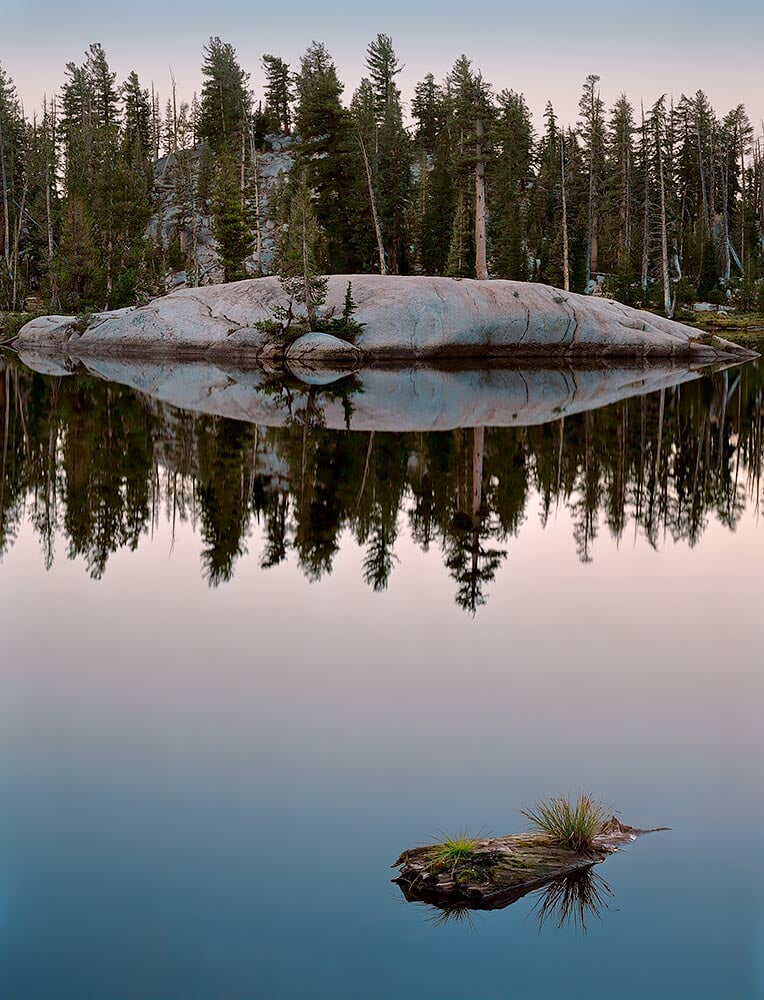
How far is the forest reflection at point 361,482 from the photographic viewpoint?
11695mm

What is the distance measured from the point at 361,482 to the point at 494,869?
1021 centimetres

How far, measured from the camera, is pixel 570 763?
6102 millimetres

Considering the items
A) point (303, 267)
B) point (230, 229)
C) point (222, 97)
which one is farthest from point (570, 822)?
point (222, 97)

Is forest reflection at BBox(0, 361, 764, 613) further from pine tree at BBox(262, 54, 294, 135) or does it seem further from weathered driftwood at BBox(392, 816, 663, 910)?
pine tree at BBox(262, 54, 294, 135)

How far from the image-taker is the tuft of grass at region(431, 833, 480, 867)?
4.93 meters

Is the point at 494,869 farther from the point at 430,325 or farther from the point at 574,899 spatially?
the point at 430,325

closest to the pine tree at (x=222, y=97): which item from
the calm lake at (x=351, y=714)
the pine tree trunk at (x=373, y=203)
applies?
the pine tree trunk at (x=373, y=203)

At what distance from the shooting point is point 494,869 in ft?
16.3

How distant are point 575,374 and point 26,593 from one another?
2804 centimetres

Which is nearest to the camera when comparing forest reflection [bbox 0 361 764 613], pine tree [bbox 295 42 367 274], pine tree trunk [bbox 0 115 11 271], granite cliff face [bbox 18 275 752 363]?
forest reflection [bbox 0 361 764 613]

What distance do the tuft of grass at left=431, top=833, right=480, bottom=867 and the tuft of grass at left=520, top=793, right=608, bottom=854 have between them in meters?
0.41

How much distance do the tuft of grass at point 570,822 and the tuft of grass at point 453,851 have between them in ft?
1.35

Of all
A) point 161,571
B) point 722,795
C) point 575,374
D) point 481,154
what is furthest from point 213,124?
point 722,795

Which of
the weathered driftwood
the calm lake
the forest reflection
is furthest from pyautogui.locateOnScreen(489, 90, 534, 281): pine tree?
the weathered driftwood
